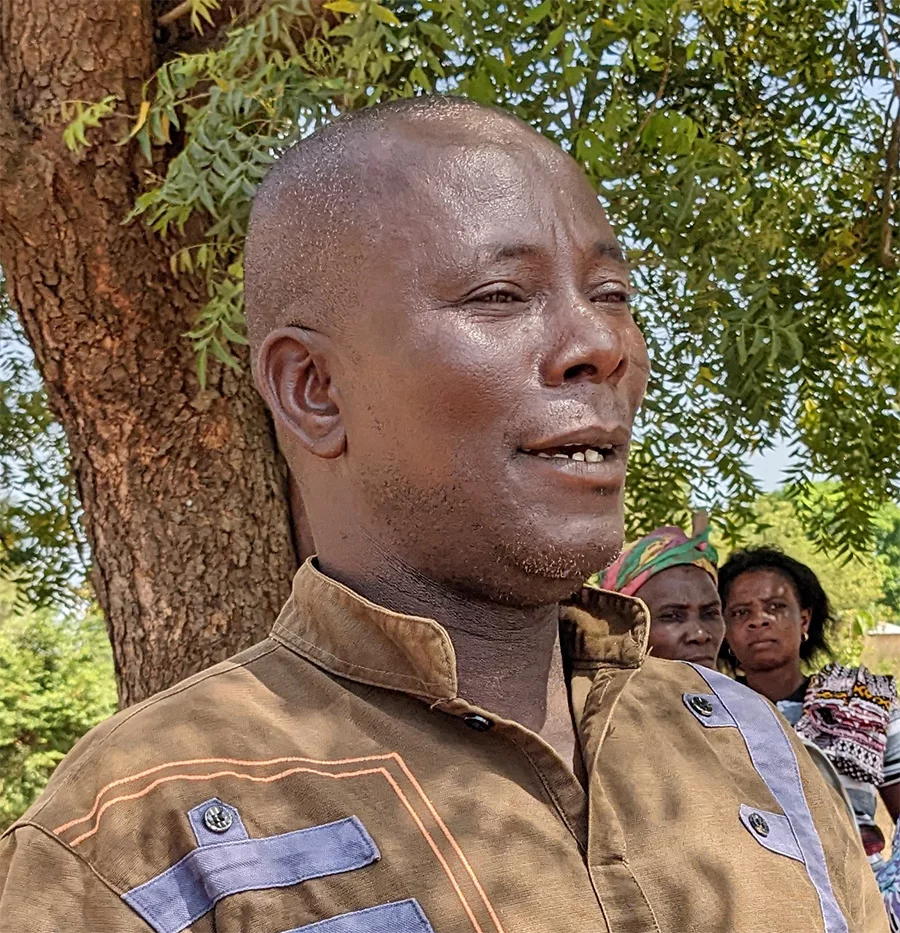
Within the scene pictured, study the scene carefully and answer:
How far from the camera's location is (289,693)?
61.4 inches

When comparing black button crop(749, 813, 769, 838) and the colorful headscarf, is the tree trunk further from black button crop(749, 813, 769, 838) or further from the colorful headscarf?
black button crop(749, 813, 769, 838)

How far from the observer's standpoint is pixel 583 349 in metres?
1.56

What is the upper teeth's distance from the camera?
1.55m

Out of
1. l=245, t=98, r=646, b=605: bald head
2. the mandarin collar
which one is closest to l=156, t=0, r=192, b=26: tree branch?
l=245, t=98, r=646, b=605: bald head

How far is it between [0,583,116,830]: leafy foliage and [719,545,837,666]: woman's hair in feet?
19.1

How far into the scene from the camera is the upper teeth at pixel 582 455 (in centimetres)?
155

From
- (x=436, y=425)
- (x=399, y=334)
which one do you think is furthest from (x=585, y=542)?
(x=399, y=334)

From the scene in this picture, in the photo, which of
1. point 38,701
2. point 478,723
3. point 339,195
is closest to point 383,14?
point 339,195

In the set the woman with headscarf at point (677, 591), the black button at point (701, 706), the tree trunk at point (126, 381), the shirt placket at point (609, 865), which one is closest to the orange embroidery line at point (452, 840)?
the shirt placket at point (609, 865)

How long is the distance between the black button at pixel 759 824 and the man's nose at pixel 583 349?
1.69 feet

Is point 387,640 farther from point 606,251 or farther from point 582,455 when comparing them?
point 606,251

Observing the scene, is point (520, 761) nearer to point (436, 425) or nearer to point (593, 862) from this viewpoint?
point (593, 862)

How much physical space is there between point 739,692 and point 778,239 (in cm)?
197

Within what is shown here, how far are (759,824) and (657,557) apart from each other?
247 cm
